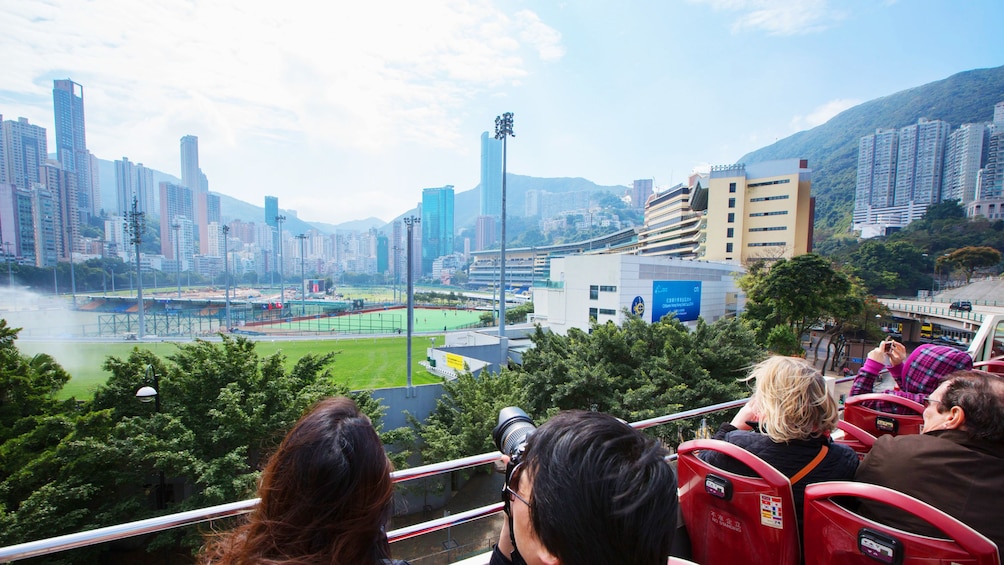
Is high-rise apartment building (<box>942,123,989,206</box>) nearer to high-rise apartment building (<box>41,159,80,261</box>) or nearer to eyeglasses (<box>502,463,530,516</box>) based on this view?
eyeglasses (<box>502,463,530,516</box>)

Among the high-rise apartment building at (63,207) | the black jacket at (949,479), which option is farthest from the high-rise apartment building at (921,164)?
the high-rise apartment building at (63,207)

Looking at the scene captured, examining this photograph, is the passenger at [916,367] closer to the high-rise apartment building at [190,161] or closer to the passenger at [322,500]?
the passenger at [322,500]

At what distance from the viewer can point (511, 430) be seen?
1207 mm

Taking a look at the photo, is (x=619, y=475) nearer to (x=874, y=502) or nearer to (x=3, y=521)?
(x=874, y=502)

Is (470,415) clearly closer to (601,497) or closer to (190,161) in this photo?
(601,497)

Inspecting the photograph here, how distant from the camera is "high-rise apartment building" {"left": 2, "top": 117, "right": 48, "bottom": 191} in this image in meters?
36.9

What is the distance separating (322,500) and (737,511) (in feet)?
5.14

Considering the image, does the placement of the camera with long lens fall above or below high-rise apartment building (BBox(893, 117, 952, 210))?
below

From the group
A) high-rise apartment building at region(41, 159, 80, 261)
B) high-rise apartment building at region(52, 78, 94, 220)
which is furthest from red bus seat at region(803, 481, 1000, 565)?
high-rise apartment building at region(52, 78, 94, 220)

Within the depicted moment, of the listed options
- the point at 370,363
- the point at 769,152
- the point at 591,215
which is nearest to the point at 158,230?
the point at 370,363

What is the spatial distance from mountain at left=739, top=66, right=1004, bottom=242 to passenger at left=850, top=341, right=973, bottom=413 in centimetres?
8241

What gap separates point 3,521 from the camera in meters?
4.88

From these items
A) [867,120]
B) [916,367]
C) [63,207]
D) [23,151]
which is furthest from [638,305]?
[867,120]

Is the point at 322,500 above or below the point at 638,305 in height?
above
